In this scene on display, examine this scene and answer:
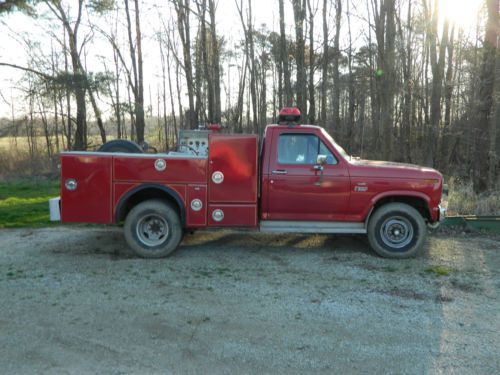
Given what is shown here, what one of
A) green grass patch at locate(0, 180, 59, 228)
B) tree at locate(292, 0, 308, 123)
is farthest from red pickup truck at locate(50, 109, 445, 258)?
tree at locate(292, 0, 308, 123)

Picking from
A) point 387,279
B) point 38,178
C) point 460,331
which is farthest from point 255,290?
point 38,178

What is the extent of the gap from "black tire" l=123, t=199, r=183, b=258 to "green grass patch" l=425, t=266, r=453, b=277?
12.6 ft

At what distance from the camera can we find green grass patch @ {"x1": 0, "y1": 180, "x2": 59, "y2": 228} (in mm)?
10200

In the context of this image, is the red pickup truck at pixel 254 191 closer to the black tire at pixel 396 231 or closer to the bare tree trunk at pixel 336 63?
the black tire at pixel 396 231

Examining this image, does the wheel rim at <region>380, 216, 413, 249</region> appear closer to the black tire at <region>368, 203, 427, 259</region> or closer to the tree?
the black tire at <region>368, 203, 427, 259</region>

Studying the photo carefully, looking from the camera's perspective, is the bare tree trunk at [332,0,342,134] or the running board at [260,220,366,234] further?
the bare tree trunk at [332,0,342,134]

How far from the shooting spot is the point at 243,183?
6.90m

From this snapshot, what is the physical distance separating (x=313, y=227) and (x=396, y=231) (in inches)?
52.9

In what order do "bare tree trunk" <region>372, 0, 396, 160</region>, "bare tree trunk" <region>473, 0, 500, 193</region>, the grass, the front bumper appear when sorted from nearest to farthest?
1. the front bumper
2. the grass
3. "bare tree trunk" <region>473, 0, 500, 193</region>
4. "bare tree trunk" <region>372, 0, 396, 160</region>

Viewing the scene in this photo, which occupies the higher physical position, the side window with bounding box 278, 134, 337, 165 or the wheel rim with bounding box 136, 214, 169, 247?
the side window with bounding box 278, 134, 337, 165

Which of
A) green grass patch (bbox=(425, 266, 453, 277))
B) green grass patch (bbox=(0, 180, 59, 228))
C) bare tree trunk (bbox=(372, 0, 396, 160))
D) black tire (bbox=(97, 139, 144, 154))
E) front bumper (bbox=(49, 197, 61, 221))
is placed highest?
bare tree trunk (bbox=(372, 0, 396, 160))

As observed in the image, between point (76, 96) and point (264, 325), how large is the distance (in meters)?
15.6

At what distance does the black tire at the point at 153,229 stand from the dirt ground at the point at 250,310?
8.0 inches

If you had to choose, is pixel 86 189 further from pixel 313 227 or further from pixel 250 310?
pixel 313 227
